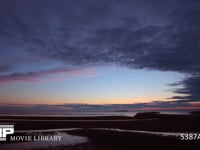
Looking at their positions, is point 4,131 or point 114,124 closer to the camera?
point 4,131

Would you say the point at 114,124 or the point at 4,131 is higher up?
the point at 4,131

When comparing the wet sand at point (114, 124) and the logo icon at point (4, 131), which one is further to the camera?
the wet sand at point (114, 124)

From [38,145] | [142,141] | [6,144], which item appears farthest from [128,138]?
[6,144]

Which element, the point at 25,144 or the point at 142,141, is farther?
the point at 142,141

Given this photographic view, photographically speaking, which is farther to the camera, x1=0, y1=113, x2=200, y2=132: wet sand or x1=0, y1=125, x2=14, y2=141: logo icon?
x1=0, y1=113, x2=200, y2=132: wet sand

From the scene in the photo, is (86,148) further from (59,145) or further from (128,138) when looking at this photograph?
A: (128,138)

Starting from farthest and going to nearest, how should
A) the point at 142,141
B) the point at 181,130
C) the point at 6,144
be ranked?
the point at 181,130, the point at 142,141, the point at 6,144

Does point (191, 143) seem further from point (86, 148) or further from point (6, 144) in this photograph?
point (6, 144)

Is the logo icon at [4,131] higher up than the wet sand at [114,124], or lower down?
higher up

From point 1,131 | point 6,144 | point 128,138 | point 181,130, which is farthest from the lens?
point 181,130

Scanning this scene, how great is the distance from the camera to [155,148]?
9.15 meters

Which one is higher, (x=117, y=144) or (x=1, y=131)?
(x=1, y=131)

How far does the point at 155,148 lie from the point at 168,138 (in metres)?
1.63

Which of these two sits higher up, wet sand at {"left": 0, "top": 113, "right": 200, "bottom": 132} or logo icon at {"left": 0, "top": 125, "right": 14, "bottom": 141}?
logo icon at {"left": 0, "top": 125, "right": 14, "bottom": 141}
